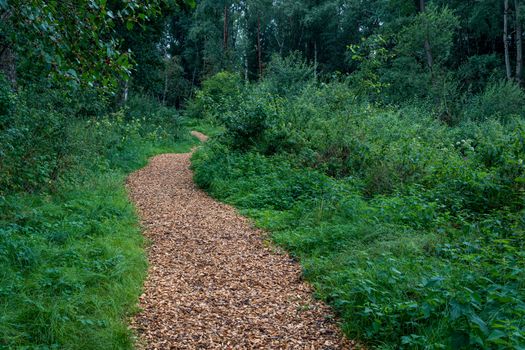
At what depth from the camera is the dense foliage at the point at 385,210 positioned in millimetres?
3064

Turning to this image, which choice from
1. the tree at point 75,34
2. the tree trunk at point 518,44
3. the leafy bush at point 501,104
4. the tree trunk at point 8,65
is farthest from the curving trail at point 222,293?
the tree trunk at point 518,44

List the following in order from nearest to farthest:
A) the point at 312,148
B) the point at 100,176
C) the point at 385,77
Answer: the point at 100,176
the point at 312,148
the point at 385,77

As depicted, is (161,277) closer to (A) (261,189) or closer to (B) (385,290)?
(B) (385,290)

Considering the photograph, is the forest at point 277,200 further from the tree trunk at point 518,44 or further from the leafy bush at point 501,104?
the tree trunk at point 518,44

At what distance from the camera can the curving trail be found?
3436mm

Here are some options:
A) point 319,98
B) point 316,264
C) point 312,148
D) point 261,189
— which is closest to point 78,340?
point 316,264

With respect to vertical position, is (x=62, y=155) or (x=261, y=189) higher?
(x=62, y=155)

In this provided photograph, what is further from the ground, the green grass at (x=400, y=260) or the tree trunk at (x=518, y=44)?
the tree trunk at (x=518, y=44)

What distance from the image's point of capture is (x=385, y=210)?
→ 18.7 ft

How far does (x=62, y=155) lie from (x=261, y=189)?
14.1 feet

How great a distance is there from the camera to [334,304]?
3.88 m

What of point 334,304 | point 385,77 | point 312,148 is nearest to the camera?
point 334,304

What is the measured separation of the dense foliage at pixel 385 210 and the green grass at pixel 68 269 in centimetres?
211

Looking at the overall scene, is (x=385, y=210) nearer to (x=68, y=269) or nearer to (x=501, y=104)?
(x=68, y=269)
